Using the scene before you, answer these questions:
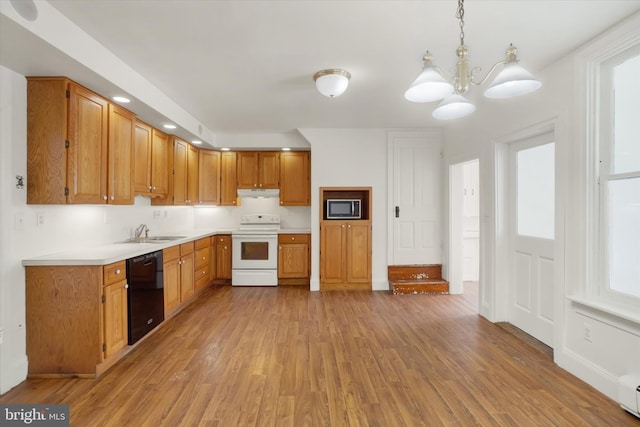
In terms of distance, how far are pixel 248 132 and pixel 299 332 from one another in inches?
130

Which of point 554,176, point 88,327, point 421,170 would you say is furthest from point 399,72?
point 88,327

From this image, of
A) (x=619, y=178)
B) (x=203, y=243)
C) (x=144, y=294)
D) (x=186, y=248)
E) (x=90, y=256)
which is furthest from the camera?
(x=203, y=243)

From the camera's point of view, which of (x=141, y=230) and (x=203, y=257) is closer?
(x=141, y=230)

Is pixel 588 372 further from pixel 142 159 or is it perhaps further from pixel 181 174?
pixel 181 174

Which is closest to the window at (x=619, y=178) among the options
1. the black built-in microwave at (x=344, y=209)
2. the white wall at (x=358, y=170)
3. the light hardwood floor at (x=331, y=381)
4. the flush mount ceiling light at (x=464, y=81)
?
the light hardwood floor at (x=331, y=381)

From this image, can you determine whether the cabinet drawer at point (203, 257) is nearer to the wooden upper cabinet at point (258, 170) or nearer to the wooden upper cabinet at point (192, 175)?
the wooden upper cabinet at point (192, 175)

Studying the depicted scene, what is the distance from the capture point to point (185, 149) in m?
4.75

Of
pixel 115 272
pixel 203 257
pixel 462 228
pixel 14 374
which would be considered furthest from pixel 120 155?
pixel 462 228

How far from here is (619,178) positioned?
214cm

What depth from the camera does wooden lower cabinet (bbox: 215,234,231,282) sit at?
17.1ft

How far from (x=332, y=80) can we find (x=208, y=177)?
3307mm

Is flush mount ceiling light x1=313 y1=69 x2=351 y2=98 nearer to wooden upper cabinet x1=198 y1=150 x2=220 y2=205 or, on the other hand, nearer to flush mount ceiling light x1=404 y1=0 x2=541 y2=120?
flush mount ceiling light x1=404 y1=0 x2=541 y2=120

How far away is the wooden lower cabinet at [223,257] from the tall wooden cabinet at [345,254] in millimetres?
1581

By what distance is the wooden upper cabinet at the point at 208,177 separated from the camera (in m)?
5.26
